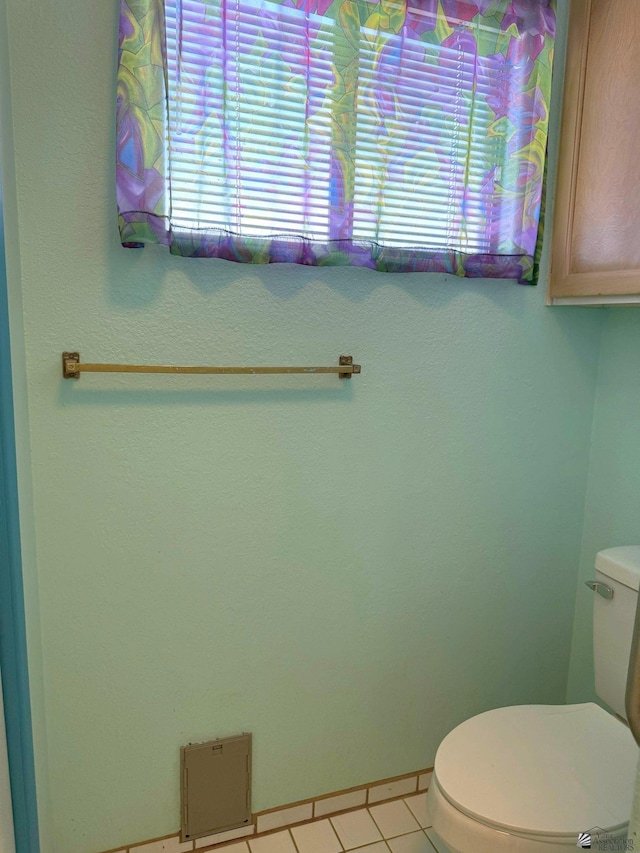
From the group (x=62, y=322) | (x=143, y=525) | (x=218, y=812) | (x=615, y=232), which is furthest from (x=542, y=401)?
(x=218, y=812)

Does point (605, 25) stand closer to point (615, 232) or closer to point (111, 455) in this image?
point (615, 232)

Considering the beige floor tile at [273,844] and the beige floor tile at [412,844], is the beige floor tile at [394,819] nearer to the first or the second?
the beige floor tile at [412,844]

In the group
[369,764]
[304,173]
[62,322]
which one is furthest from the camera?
[369,764]

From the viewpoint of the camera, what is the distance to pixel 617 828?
1.29 meters

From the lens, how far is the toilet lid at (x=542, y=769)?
131 cm

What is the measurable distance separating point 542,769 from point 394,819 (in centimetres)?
65

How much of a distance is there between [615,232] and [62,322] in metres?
1.39

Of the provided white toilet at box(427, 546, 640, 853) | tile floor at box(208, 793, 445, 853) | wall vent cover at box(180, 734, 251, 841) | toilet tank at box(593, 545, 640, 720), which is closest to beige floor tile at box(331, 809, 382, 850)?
tile floor at box(208, 793, 445, 853)

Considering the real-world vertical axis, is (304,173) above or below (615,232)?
above

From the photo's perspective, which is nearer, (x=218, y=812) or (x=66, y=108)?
(x=66, y=108)

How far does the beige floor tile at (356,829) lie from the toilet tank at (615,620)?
2.52ft

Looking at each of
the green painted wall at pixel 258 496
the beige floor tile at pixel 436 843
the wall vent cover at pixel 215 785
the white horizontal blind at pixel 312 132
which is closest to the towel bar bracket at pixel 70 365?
the green painted wall at pixel 258 496

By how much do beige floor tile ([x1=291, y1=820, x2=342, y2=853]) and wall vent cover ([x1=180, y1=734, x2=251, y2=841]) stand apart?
17 centimetres

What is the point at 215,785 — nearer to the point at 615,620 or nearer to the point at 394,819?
the point at 394,819
